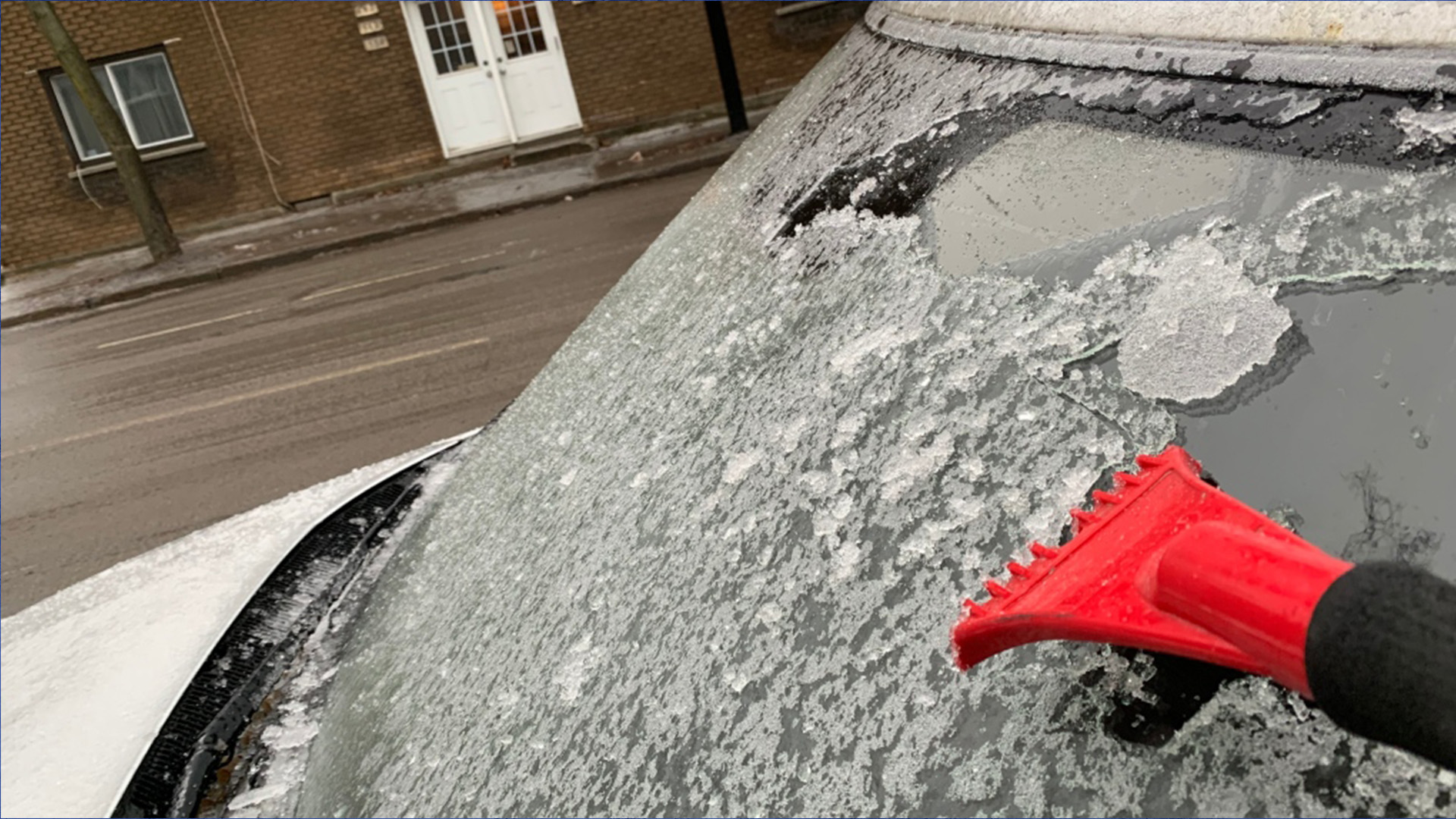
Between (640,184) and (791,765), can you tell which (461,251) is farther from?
(791,765)

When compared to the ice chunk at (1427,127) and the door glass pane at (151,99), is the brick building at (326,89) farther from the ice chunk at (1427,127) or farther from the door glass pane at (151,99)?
the ice chunk at (1427,127)

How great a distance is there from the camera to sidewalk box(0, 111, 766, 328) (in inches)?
512

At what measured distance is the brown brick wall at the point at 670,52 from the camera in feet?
49.7

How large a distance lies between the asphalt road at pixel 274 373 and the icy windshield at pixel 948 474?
493 cm

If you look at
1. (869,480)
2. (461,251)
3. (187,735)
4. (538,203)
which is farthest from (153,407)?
(869,480)

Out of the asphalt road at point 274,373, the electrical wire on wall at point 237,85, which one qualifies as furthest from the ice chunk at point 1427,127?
the electrical wire on wall at point 237,85

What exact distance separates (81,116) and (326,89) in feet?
11.0

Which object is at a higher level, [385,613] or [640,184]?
[385,613]

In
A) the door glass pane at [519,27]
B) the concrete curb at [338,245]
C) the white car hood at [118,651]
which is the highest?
the door glass pane at [519,27]

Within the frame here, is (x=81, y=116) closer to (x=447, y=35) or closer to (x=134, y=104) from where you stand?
(x=134, y=104)

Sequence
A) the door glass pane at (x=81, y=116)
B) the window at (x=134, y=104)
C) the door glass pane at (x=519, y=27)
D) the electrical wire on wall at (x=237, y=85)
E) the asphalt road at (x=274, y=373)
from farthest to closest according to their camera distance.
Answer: the door glass pane at (x=519, y=27) < the window at (x=134, y=104) < the door glass pane at (x=81, y=116) < the electrical wire on wall at (x=237, y=85) < the asphalt road at (x=274, y=373)

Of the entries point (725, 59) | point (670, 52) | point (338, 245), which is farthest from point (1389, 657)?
point (670, 52)

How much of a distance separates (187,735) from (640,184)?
39.1 ft

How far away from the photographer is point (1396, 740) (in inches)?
18.1
